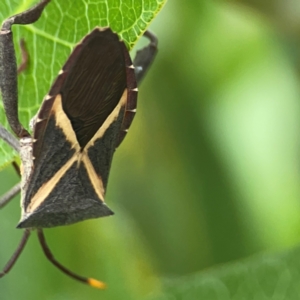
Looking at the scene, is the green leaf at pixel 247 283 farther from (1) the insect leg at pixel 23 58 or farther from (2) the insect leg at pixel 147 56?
(1) the insect leg at pixel 23 58

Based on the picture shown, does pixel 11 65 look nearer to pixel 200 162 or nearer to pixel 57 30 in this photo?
pixel 57 30

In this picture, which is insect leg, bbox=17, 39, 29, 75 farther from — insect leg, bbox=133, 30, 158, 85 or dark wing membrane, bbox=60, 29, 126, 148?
insect leg, bbox=133, 30, 158, 85

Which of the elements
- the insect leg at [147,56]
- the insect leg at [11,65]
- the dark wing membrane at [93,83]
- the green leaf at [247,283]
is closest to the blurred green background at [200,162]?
the green leaf at [247,283]

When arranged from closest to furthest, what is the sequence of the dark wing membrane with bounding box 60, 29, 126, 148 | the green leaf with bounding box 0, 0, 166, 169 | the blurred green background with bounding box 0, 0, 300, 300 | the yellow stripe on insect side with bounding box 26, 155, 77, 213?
the dark wing membrane with bounding box 60, 29, 126, 148 < the green leaf with bounding box 0, 0, 166, 169 < the yellow stripe on insect side with bounding box 26, 155, 77, 213 < the blurred green background with bounding box 0, 0, 300, 300

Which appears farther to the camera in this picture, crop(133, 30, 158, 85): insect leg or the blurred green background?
the blurred green background

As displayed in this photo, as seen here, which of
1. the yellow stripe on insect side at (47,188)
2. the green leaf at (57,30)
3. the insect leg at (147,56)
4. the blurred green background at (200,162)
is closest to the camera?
the green leaf at (57,30)

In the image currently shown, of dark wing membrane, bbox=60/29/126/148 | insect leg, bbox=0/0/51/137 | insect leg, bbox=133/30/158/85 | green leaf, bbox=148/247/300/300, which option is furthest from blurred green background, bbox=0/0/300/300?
dark wing membrane, bbox=60/29/126/148
